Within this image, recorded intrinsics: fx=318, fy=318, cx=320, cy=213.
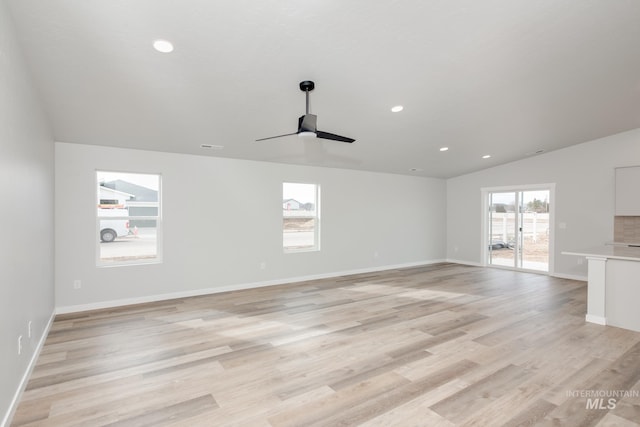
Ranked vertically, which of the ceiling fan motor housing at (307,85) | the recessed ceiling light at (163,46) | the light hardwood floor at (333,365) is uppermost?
the recessed ceiling light at (163,46)

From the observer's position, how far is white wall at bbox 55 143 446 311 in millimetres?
4445

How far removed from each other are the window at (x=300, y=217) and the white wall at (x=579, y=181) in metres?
4.62

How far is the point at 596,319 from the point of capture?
3994 mm

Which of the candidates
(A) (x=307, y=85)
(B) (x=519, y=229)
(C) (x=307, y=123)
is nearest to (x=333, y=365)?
(C) (x=307, y=123)

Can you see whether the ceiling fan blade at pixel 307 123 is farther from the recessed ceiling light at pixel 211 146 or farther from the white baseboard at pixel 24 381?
the white baseboard at pixel 24 381

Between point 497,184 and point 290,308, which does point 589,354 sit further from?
point 497,184

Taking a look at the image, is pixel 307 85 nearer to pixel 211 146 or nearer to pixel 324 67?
pixel 324 67

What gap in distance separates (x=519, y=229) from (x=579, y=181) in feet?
5.07

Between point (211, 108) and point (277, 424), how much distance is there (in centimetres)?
325

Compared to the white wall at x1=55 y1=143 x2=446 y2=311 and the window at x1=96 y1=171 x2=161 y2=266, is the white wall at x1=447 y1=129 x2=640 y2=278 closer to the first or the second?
the white wall at x1=55 y1=143 x2=446 y2=311

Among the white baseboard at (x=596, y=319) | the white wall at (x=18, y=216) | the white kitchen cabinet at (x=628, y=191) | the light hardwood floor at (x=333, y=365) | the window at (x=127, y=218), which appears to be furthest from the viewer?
the white kitchen cabinet at (x=628, y=191)

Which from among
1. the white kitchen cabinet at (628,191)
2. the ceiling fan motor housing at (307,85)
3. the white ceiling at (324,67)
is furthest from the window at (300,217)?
the white kitchen cabinet at (628,191)

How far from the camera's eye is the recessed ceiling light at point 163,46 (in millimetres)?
2513

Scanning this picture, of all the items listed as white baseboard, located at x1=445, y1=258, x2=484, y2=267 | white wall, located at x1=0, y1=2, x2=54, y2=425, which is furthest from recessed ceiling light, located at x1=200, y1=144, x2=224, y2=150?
white baseboard, located at x1=445, y1=258, x2=484, y2=267
